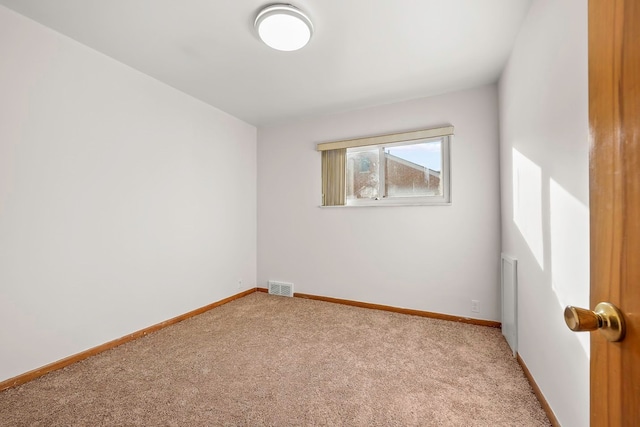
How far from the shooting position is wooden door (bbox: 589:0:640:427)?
429 millimetres

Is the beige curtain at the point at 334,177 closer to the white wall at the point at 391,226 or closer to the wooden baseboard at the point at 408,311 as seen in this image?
the white wall at the point at 391,226

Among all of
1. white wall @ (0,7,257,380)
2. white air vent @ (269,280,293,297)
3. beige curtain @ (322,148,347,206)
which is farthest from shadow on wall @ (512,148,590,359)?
white wall @ (0,7,257,380)

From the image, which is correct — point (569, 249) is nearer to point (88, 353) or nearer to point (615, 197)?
point (615, 197)

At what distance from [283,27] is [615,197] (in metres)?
2.02

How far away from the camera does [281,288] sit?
383 cm

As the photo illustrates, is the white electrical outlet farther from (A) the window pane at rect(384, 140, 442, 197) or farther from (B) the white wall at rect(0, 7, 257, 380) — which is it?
(B) the white wall at rect(0, 7, 257, 380)

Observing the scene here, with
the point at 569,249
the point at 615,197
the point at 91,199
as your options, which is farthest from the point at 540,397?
the point at 91,199

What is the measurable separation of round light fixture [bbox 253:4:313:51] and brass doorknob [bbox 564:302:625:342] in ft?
6.77

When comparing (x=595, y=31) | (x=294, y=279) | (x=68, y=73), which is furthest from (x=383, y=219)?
(x=68, y=73)

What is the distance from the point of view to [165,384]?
5.91 feet

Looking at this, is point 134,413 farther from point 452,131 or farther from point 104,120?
point 452,131

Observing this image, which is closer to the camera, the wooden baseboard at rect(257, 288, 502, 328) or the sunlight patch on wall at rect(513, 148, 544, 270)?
the sunlight patch on wall at rect(513, 148, 544, 270)

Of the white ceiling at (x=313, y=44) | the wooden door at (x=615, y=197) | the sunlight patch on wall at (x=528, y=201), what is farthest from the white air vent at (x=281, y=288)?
the wooden door at (x=615, y=197)

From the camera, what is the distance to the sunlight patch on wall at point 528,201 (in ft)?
5.34
